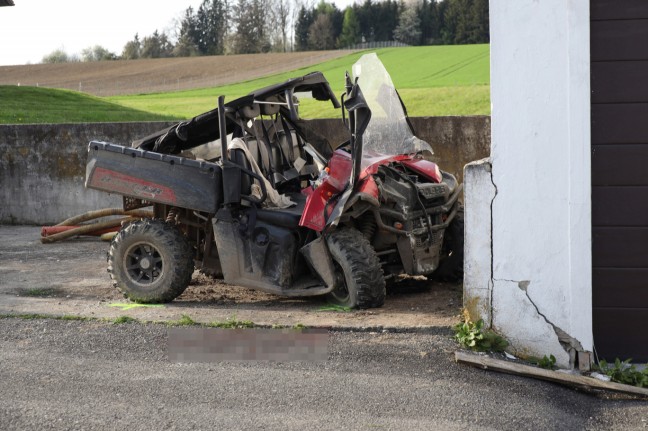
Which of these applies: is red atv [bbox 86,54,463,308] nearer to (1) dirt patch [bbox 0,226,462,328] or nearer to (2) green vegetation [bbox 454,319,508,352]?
(1) dirt patch [bbox 0,226,462,328]

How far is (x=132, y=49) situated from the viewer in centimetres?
9700

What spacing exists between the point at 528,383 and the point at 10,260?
8133 millimetres

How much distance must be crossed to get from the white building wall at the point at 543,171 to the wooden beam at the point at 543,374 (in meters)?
0.34

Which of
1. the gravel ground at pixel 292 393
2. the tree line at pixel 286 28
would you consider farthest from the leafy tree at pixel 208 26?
the gravel ground at pixel 292 393

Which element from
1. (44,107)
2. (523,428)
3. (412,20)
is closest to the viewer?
(523,428)

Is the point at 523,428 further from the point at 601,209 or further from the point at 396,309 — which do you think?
the point at 396,309

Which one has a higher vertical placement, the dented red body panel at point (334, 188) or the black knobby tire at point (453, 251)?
the dented red body panel at point (334, 188)

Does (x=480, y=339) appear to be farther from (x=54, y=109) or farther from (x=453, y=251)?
(x=54, y=109)

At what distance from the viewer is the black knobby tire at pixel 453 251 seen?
31.3 ft

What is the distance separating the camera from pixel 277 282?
348 inches

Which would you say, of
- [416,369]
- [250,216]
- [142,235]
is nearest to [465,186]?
[416,369]

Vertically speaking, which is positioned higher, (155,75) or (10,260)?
(155,75)

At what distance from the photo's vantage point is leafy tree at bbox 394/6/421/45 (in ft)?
320

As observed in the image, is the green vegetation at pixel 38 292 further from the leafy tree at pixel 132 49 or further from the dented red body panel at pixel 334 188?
the leafy tree at pixel 132 49
